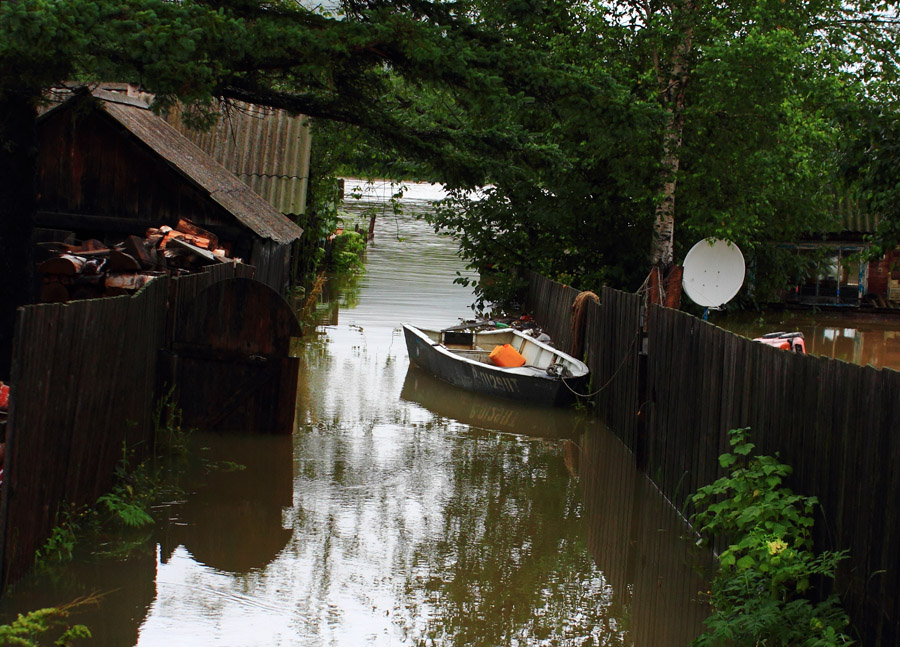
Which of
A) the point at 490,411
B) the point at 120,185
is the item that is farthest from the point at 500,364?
the point at 120,185

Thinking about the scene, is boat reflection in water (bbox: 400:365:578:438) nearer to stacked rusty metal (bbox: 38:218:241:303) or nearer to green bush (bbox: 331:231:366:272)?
stacked rusty metal (bbox: 38:218:241:303)

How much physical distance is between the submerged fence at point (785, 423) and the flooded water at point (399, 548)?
68 centimetres

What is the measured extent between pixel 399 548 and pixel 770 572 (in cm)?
296

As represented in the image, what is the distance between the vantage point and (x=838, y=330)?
24953 millimetres

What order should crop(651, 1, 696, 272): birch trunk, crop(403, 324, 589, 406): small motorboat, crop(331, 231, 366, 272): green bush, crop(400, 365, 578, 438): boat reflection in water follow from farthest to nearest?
crop(331, 231, 366, 272): green bush, crop(651, 1, 696, 272): birch trunk, crop(403, 324, 589, 406): small motorboat, crop(400, 365, 578, 438): boat reflection in water

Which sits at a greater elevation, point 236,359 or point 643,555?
point 236,359

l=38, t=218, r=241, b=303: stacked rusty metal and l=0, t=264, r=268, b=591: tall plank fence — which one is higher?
l=38, t=218, r=241, b=303: stacked rusty metal

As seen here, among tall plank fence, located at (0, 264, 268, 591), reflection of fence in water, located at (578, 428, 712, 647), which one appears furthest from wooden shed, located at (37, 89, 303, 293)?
reflection of fence in water, located at (578, 428, 712, 647)

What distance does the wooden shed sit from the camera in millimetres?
15031

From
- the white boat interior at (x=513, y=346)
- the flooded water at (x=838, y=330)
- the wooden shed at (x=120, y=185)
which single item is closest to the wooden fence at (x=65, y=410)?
the white boat interior at (x=513, y=346)

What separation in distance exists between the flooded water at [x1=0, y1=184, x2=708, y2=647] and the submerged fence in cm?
68

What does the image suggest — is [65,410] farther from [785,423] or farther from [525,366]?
[525,366]

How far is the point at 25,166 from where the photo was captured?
32.9ft

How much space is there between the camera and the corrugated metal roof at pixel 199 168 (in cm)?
1505
